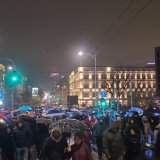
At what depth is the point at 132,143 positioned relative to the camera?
13859 millimetres

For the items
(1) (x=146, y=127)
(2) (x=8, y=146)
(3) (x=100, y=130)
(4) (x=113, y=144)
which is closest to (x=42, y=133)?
(2) (x=8, y=146)

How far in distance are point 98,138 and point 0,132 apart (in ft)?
15.5

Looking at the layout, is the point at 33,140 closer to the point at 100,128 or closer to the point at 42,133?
the point at 42,133

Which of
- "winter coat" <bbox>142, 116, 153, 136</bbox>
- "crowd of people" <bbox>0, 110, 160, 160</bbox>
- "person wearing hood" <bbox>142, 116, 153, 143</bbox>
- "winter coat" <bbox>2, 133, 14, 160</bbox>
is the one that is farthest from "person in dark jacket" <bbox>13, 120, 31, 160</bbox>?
"winter coat" <bbox>142, 116, 153, 136</bbox>

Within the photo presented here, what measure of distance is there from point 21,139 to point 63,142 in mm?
3287

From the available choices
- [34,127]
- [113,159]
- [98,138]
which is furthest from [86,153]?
[98,138]

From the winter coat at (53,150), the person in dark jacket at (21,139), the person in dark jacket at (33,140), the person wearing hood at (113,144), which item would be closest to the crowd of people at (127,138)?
the person wearing hood at (113,144)

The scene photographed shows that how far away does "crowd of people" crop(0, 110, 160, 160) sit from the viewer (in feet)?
33.5

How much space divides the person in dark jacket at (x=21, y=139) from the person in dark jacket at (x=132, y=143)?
9.71ft

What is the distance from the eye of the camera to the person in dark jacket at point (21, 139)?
13.3 metres

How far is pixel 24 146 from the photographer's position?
43.9 feet

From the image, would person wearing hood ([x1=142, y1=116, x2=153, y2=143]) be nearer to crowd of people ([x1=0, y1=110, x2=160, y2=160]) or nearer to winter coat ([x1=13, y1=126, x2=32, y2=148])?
crowd of people ([x1=0, y1=110, x2=160, y2=160])

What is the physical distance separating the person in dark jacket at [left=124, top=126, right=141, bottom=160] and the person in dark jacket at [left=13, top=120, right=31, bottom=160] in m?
2.96

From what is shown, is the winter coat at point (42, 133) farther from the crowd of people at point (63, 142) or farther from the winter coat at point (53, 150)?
the winter coat at point (53, 150)
